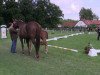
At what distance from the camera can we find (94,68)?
49.3 ft

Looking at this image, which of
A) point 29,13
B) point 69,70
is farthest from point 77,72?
point 29,13

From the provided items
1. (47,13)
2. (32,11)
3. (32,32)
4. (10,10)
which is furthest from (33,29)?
(47,13)

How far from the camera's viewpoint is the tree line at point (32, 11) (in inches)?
4560

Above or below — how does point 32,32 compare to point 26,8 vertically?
below

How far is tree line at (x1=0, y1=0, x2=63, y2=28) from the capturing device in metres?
116

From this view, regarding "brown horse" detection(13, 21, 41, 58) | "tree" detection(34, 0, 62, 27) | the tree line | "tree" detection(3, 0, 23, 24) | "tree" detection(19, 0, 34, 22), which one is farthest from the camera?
"tree" detection(34, 0, 62, 27)

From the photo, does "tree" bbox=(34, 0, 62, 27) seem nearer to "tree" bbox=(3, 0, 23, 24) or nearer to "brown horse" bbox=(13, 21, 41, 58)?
"tree" bbox=(3, 0, 23, 24)

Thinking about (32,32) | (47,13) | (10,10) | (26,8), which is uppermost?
(26,8)

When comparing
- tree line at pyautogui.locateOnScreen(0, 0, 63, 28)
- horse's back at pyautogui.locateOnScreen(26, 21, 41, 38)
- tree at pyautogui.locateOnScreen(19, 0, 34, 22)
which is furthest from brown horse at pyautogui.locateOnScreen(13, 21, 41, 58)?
tree at pyautogui.locateOnScreen(19, 0, 34, 22)

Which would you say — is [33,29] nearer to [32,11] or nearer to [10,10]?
[10,10]

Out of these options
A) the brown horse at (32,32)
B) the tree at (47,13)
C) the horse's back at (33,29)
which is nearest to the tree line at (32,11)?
the tree at (47,13)

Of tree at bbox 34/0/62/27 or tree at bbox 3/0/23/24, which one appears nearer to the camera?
tree at bbox 3/0/23/24

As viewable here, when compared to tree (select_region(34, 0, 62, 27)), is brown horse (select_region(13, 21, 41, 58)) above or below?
below

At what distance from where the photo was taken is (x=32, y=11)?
124188 mm
